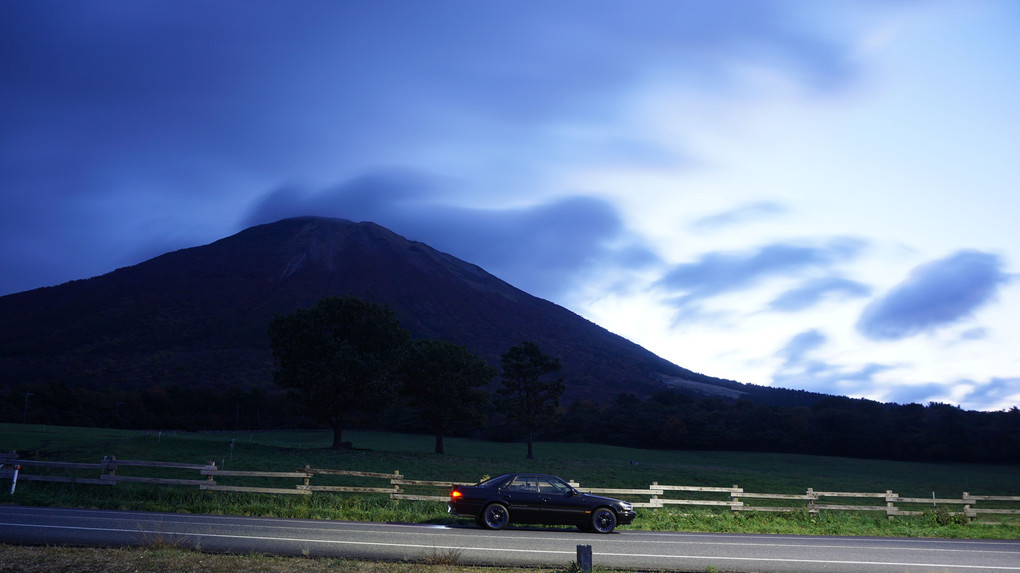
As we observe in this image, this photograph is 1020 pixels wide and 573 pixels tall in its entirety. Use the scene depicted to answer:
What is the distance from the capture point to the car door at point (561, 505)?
1881 cm

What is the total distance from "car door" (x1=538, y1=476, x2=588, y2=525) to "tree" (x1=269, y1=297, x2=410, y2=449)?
134ft

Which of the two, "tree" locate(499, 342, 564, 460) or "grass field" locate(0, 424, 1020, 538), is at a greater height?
"tree" locate(499, 342, 564, 460)

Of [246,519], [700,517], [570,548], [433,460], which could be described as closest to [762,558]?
[570,548]

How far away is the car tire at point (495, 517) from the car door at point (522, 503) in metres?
0.17

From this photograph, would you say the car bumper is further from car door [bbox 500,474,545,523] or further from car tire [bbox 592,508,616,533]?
car door [bbox 500,474,545,523]

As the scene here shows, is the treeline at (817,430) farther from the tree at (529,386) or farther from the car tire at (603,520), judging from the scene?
the car tire at (603,520)

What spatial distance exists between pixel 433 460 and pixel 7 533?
143 ft

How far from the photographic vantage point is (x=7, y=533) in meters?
14.0

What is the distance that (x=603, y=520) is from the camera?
1905 cm

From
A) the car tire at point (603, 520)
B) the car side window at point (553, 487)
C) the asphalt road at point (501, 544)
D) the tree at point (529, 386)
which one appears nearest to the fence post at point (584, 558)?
the asphalt road at point (501, 544)

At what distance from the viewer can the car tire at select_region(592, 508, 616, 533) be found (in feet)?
62.3

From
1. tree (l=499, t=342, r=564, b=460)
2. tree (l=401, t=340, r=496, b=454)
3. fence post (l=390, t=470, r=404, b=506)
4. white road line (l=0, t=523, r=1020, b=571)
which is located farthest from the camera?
tree (l=499, t=342, r=564, b=460)

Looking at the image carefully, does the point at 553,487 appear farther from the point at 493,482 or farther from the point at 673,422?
the point at 673,422

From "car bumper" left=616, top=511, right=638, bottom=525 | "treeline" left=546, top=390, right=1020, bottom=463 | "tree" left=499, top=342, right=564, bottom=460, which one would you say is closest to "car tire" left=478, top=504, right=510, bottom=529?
"car bumper" left=616, top=511, right=638, bottom=525
